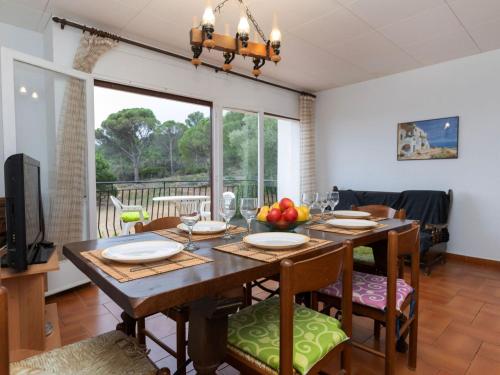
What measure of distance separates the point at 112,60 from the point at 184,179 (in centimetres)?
191

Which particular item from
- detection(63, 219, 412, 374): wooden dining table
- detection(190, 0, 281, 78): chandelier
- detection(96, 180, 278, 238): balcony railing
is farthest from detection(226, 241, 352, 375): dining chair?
detection(96, 180, 278, 238): balcony railing

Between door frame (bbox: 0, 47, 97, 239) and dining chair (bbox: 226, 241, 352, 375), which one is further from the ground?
door frame (bbox: 0, 47, 97, 239)

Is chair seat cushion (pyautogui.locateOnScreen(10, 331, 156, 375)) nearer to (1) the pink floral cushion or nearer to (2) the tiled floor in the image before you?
(2) the tiled floor

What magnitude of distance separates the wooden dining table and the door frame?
1.34 m

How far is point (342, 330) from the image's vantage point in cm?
117

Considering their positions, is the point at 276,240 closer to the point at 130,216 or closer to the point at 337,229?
the point at 337,229

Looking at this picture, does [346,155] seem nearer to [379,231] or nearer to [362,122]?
[362,122]

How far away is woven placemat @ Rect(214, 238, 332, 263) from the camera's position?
3.61ft

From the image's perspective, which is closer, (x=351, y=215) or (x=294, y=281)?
(x=294, y=281)

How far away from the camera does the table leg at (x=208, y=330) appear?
97cm

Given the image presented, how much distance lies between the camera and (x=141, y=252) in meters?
1.14

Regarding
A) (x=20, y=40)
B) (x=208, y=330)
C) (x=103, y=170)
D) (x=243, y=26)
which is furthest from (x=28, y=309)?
(x=103, y=170)

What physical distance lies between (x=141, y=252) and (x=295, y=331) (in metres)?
0.65

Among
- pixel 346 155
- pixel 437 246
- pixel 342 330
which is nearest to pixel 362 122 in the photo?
pixel 346 155
